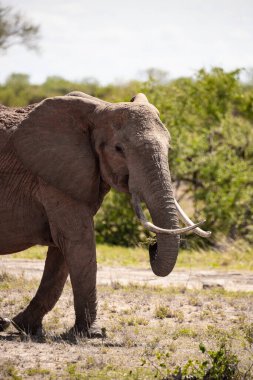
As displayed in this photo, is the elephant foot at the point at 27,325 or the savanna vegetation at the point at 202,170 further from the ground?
the savanna vegetation at the point at 202,170

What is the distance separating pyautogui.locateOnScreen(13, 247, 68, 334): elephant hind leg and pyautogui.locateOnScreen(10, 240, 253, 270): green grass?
19.9ft

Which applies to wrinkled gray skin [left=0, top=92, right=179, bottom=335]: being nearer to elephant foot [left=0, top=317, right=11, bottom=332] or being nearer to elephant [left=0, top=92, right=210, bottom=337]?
elephant [left=0, top=92, right=210, bottom=337]

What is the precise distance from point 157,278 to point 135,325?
3.97 meters

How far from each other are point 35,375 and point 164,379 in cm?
106

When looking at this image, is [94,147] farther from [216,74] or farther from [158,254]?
[216,74]

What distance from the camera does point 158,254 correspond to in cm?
728

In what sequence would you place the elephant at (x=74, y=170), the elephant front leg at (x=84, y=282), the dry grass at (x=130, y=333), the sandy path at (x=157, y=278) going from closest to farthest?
the dry grass at (x=130, y=333) → the elephant at (x=74, y=170) → the elephant front leg at (x=84, y=282) → the sandy path at (x=157, y=278)

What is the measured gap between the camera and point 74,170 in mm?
7891

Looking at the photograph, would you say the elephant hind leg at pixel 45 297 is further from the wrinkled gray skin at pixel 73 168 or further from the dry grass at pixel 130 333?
the dry grass at pixel 130 333

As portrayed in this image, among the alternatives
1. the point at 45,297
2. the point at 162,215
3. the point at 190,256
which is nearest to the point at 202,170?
the point at 190,256

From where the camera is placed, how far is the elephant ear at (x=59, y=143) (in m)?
7.89

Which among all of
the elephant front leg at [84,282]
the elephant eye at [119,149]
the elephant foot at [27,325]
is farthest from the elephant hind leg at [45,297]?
the elephant eye at [119,149]

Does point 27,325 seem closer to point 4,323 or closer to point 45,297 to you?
point 4,323

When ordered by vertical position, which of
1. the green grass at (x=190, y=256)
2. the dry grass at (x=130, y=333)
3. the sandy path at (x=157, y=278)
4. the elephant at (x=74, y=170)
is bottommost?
the dry grass at (x=130, y=333)
